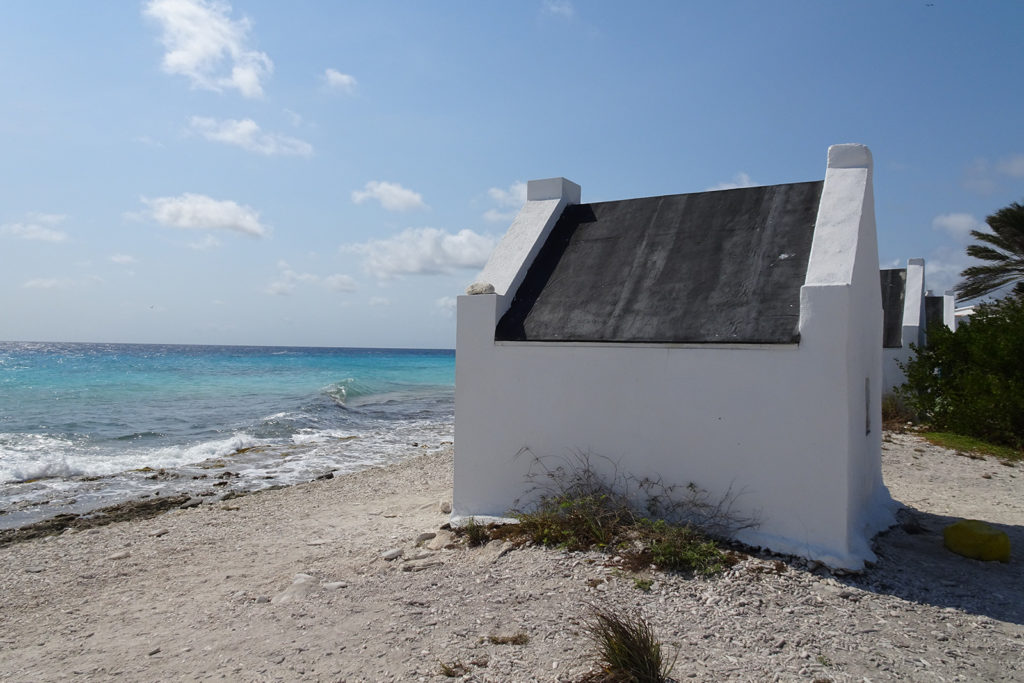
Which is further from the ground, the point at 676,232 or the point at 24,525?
the point at 676,232

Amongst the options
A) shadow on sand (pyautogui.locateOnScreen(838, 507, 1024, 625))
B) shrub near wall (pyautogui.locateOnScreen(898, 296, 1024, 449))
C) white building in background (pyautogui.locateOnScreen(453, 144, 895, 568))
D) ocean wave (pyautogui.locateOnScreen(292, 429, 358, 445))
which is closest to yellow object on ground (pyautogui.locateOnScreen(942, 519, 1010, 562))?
shadow on sand (pyautogui.locateOnScreen(838, 507, 1024, 625))

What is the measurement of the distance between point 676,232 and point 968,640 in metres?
4.90

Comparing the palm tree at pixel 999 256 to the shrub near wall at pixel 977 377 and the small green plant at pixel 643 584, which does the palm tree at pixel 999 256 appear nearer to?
the shrub near wall at pixel 977 377

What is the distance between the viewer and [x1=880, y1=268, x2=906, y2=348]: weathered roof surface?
1930 centimetres

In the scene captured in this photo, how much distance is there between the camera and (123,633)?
19.0ft

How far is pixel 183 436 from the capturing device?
1970cm

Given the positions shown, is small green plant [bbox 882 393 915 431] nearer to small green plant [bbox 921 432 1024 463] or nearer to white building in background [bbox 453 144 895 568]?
small green plant [bbox 921 432 1024 463]

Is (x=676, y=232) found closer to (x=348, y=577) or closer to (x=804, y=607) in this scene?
(x=804, y=607)

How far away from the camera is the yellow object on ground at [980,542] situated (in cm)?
670

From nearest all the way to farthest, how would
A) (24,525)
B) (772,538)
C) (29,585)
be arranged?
(772,538) → (29,585) → (24,525)

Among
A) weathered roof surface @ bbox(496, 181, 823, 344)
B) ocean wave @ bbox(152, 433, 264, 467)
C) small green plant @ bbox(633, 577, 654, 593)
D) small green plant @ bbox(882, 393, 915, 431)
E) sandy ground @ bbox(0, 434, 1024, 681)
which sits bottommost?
ocean wave @ bbox(152, 433, 264, 467)

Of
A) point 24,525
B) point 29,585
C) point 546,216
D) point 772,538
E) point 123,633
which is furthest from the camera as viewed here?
point 24,525

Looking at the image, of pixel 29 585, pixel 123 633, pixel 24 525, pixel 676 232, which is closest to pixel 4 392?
pixel 24 525

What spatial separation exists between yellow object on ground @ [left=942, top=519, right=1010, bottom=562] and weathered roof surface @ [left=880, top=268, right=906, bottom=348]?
13.1 m
